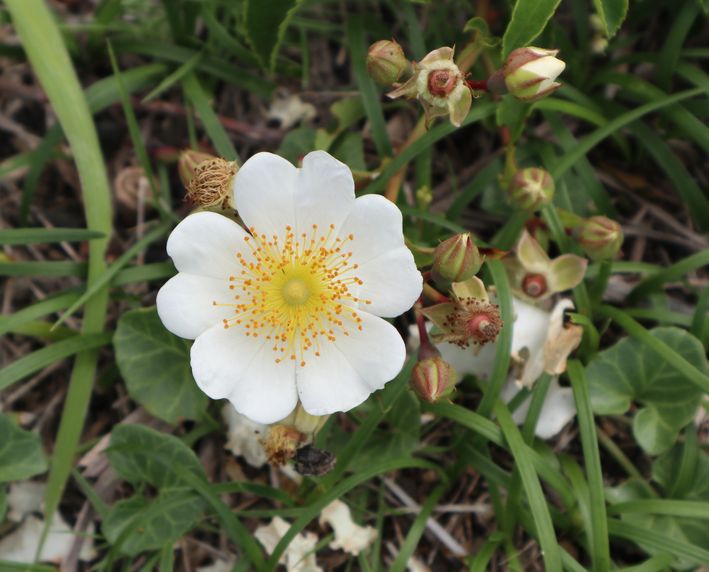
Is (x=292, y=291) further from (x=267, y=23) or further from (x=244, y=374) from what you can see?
(x=267, y=23)

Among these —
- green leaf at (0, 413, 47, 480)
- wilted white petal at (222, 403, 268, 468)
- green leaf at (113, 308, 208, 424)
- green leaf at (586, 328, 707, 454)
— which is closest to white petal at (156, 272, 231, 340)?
green leaf at (113, 308, 208, 424)

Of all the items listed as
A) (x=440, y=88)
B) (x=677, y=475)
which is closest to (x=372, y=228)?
(x=440, y=88)

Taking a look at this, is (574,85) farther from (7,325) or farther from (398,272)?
(7,325)

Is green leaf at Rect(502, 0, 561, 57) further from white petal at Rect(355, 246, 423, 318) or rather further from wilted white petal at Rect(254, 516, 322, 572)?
wilted white petal at Rect(254, 516, 322, 572)

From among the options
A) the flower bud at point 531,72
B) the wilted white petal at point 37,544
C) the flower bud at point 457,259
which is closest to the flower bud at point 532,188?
the flower bud at point 531,72

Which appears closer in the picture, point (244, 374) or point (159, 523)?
point (244, 374)

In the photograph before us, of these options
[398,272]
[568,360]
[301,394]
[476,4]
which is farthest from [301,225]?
[476,4]
